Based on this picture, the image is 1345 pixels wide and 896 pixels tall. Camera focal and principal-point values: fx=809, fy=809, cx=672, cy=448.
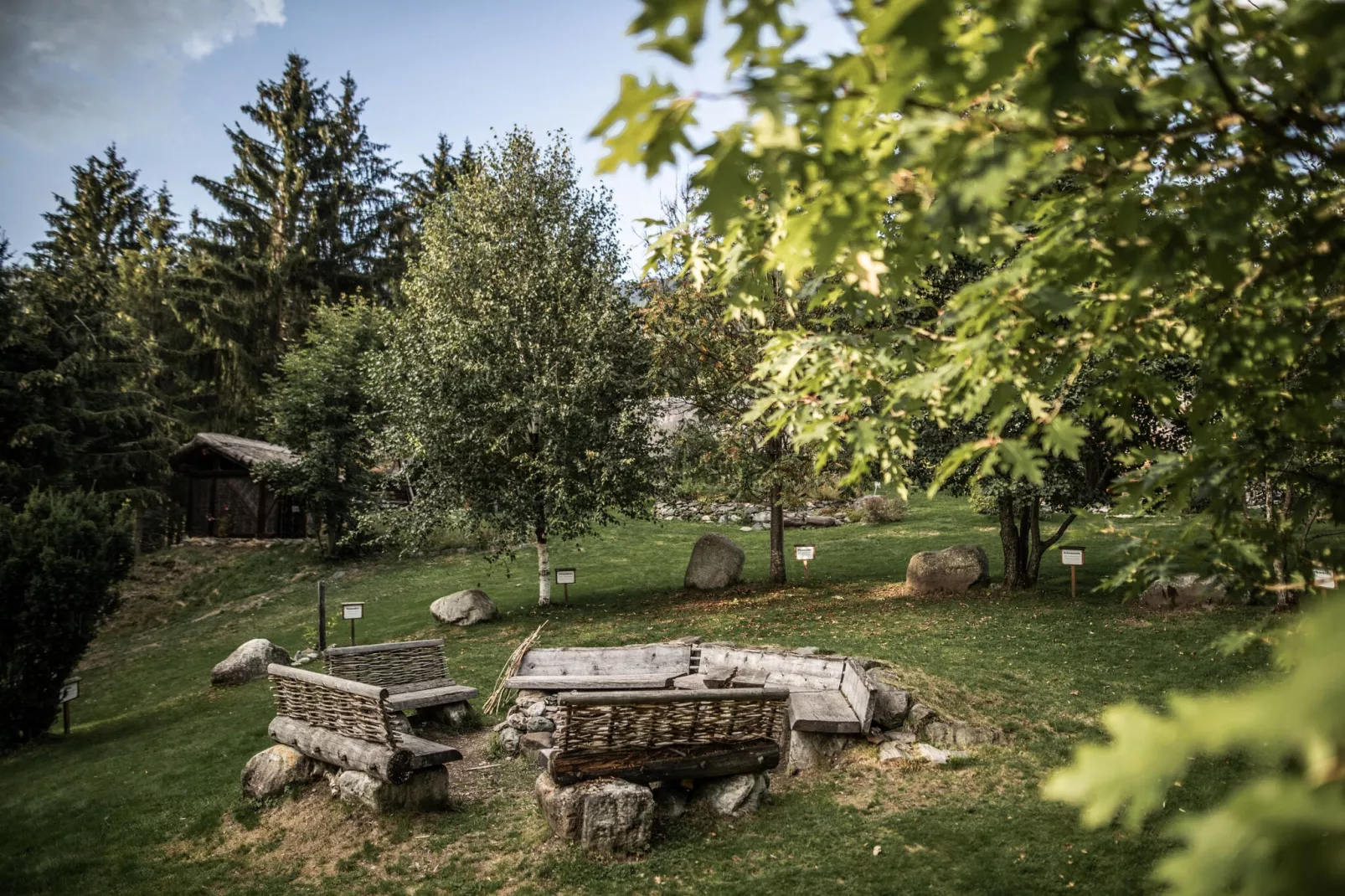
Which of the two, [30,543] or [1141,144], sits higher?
[1141,144]

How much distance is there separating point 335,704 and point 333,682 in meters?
0.31

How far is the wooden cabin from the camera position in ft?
93.6

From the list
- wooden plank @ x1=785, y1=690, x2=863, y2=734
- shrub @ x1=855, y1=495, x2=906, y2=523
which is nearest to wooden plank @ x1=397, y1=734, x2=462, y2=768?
wooden plank @ x1=785, y1=690, x2=863, y2=734

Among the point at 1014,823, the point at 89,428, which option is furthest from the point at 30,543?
the point at 89,428

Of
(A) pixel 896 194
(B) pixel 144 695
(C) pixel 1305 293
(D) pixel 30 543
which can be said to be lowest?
(B) pixel 144 695

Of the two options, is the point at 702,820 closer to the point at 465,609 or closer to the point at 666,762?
the point at 666,762

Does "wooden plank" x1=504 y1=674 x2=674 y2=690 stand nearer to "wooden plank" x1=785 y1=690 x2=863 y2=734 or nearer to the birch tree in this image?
"wooden plank" x1=785 y1=690 x2=863 y2=734

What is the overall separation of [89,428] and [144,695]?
13608 millimetres

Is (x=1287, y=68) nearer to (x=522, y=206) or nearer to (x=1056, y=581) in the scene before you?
(x=1056, y=581)

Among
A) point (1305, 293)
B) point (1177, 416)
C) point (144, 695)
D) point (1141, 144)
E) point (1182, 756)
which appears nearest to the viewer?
point (1182, 756)

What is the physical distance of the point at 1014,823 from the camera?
592 cm

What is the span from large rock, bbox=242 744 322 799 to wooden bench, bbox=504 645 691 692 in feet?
7.98

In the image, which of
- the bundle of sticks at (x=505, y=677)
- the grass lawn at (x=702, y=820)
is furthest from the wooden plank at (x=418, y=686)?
the grass lawn at (x=702, y=820)

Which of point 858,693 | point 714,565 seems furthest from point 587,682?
point 714,565
